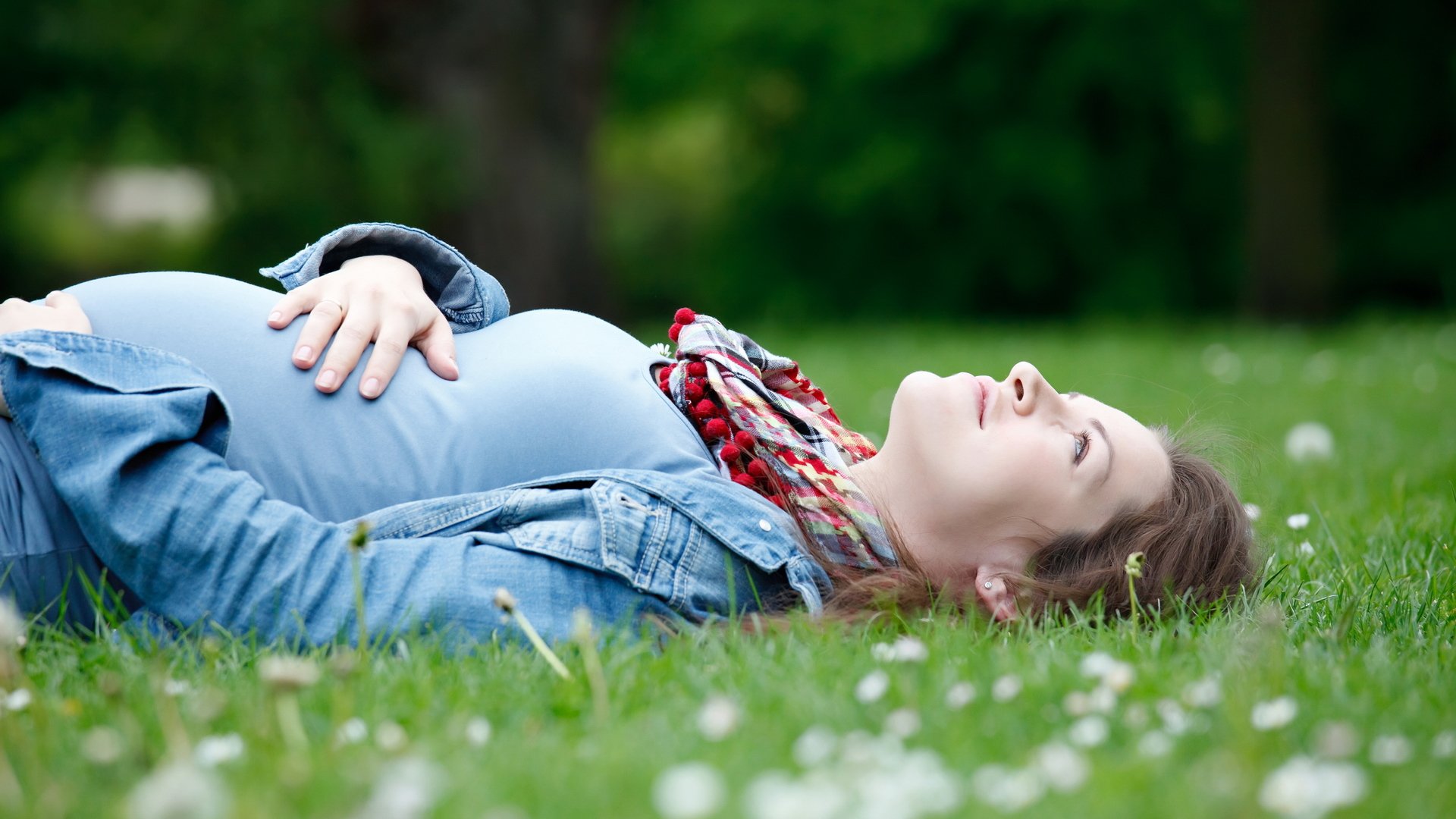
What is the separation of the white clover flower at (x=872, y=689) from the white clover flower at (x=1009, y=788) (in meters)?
0.28

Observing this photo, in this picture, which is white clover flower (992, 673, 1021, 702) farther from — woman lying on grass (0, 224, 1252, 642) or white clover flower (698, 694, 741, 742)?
woman lying on grass (0, 224, 1252, 642)

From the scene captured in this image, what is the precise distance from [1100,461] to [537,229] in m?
8.73

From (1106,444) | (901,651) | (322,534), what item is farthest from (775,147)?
(901,651)

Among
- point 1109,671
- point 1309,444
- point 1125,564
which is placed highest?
point 1109,671

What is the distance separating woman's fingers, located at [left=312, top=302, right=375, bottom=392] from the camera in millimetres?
2256

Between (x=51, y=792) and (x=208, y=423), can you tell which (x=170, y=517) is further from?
(x=51, y=792)

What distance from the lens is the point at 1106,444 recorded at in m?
2.47

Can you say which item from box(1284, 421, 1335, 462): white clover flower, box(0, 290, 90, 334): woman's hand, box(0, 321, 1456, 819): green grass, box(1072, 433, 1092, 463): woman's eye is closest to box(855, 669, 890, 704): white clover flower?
box(0, 321, 1456, 819): green grass

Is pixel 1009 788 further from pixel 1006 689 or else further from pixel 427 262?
pixel 427 262

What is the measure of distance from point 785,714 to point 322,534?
0.83m

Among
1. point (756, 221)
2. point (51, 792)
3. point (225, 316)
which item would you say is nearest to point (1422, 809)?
point (51, 792)

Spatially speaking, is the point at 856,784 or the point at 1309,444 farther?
the point at 1309,444

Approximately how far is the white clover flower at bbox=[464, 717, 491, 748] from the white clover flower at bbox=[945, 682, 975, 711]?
1.89ft

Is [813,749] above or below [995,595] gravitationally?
above
